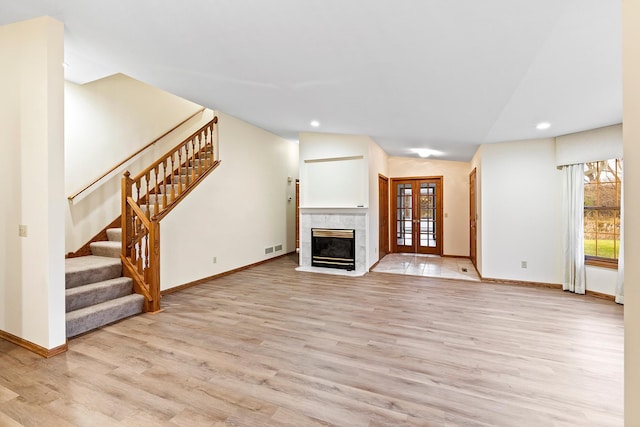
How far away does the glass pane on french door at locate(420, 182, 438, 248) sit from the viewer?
27.1 feet

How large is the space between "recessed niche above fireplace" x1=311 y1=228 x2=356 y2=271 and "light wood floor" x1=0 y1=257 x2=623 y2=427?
6.66 ft

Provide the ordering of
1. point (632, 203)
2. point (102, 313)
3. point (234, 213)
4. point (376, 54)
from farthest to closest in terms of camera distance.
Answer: point (234, 213) < point (102, 313) < point (376, 54) < point (632, 203)

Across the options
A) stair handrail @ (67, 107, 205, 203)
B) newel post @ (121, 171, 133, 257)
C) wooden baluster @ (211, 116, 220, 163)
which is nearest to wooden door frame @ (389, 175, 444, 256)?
wooden baluster @ (211, 116, 220, 163)

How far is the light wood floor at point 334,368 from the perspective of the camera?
1.90 metres

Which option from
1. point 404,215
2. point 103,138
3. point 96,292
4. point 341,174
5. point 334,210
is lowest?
point 96,292

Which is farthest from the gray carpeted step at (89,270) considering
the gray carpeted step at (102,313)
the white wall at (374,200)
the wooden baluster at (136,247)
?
the white wall at (374,200)

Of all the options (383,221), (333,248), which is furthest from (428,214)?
(333,248)

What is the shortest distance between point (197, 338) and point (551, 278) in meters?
5.59

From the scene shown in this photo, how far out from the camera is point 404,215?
8594 millimetres

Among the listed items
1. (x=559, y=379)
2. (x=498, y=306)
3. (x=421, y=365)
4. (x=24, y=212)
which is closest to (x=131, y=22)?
(x=24, y=212)

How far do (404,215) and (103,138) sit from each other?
7.26 metres

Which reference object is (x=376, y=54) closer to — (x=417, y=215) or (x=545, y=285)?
(x=545, y=285)

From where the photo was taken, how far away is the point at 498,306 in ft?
13.1

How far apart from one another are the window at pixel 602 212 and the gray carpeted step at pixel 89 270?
6997 millimetres
